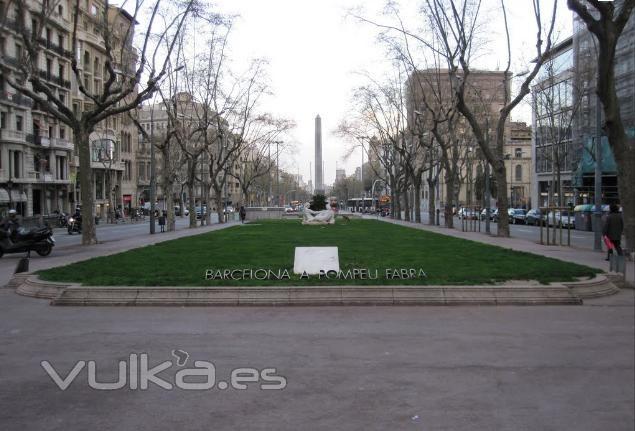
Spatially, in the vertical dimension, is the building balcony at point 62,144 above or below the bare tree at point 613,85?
above

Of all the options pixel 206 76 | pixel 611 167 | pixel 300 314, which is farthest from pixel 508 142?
pixel 300 314

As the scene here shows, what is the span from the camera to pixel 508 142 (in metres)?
97.6

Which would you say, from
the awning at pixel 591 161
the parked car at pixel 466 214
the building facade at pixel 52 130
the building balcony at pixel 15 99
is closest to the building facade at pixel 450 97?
the parked car at pixel 466 214

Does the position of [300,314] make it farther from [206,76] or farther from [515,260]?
[206,76]

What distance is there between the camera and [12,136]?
5075 cm

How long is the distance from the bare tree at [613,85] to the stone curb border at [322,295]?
673 centimetres

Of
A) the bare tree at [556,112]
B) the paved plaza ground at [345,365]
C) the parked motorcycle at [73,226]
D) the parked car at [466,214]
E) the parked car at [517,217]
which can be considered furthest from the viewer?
the parked car at [517,217]

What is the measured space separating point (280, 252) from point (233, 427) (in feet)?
46.4

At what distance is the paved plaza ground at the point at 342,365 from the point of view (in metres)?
4.99

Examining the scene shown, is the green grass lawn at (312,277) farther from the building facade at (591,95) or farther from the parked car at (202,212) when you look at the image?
the parked car at (202,212)

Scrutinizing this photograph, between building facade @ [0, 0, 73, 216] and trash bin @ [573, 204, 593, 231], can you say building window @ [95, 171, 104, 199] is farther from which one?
trash bin @ [573, 204, 593, 231]

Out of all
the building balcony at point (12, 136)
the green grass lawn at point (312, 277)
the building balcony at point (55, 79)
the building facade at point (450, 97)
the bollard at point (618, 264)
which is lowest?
the green grass lawn at point (312, 277)

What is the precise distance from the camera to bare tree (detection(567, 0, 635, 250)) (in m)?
14.4

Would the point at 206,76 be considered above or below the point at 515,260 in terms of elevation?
above
